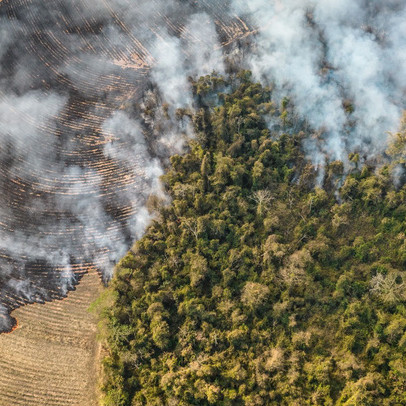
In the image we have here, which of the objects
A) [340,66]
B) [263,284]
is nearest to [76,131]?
[263,284]

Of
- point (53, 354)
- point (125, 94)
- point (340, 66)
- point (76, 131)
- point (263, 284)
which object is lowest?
point (53, 354)

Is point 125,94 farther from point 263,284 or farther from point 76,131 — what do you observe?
point 263,284

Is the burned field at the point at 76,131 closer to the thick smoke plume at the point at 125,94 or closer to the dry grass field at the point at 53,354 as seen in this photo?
the thick smoke plume at the point at 125,94

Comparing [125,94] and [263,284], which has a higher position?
Result: [125,94]

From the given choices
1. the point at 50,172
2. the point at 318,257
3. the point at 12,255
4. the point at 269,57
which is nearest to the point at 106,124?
the point at 50,172

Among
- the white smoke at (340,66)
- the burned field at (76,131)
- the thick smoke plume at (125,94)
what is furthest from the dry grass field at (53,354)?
the white smoke at (340,66)

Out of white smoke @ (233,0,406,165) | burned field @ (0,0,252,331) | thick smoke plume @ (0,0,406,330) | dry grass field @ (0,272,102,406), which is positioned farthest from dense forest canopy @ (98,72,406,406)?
burned field @ (0,0,252,331)
